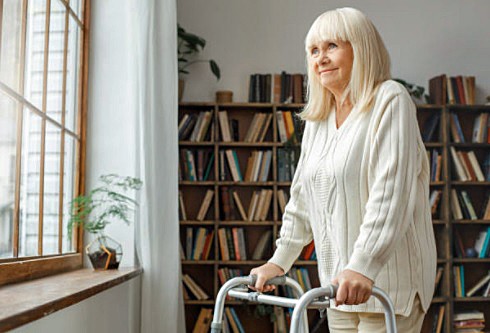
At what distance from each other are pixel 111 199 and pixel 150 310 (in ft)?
1.73

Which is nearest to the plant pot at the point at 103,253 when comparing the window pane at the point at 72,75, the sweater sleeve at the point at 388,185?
the window pane at the point at 72,75

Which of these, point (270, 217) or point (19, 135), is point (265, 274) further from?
point (270, 217)

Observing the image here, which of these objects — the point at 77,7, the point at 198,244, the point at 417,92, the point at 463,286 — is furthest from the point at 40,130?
the point at 463,286

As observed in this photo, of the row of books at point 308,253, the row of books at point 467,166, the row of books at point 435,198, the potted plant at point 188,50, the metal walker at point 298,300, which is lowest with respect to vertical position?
the row of books at point 308,253

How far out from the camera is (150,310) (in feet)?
10.4

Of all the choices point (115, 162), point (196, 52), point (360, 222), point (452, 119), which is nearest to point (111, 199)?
point (115, 162)

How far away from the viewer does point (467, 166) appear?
527 centimetres

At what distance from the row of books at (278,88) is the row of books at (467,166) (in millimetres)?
1176

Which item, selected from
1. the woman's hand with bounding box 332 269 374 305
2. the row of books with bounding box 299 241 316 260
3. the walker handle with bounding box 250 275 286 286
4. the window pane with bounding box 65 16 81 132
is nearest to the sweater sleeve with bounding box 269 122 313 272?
the walker handle with bounding box 250 275 286 286

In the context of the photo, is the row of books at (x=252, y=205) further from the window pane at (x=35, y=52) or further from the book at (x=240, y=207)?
the window pane at (x=35, y=52)

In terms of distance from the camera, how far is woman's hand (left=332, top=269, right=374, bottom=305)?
143cm

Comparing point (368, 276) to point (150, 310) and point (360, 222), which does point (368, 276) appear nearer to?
point (360, 222)

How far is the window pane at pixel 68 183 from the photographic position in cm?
311

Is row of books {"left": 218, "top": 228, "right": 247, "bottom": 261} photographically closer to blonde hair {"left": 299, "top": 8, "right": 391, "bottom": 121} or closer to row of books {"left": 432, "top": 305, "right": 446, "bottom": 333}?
row of books {"left": 432, "top": 305, "right": 446, "bottom": 333}
